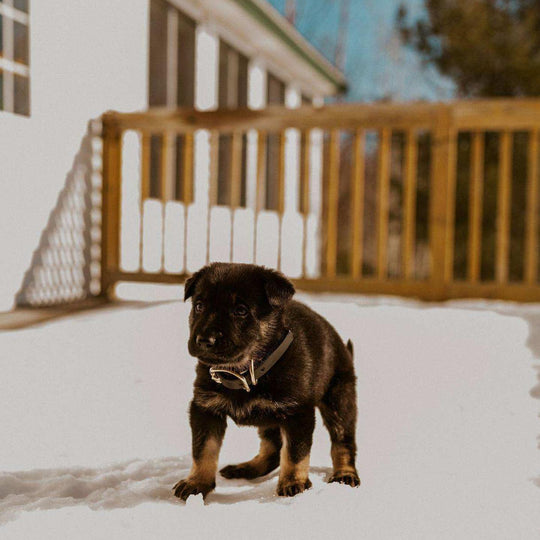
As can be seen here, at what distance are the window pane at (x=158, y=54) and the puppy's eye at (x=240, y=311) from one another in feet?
20.4

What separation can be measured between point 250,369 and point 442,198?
4332 mm

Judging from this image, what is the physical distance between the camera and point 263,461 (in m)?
2.42

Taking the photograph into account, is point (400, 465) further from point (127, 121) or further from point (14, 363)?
point (127, 121)

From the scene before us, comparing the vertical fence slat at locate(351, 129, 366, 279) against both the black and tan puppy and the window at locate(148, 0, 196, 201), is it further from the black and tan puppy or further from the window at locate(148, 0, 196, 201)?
the black and tan puppy

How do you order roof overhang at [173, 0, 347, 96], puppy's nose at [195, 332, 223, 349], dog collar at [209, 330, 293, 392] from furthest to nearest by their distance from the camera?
roof overhang at [173, 0, 347, 96] → dog collar at [209, 330, 293, 392] → puppy's nose at [195, 332, 223, 349]

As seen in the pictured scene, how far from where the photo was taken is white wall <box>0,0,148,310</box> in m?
5.40

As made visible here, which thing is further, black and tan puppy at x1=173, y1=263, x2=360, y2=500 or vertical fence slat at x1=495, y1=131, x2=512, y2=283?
vertical fence slat at x1=495, y1=131, x2=512, y2=283

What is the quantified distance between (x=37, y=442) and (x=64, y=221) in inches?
143

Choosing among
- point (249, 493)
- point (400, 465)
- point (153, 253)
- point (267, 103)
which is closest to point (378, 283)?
point (153, 253)

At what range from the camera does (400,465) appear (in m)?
2.47

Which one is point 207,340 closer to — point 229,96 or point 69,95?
point 69,95

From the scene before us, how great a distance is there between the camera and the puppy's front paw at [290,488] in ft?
6.84

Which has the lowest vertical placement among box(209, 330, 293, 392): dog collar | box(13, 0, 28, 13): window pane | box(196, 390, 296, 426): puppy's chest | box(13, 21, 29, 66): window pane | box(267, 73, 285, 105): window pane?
box(196, 390, 296, 426): puppy's chest

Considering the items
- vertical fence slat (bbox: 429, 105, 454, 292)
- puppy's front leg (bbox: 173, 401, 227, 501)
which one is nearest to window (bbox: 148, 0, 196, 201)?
vertical fence slat (bbox: 429, 105, 454, 292)
